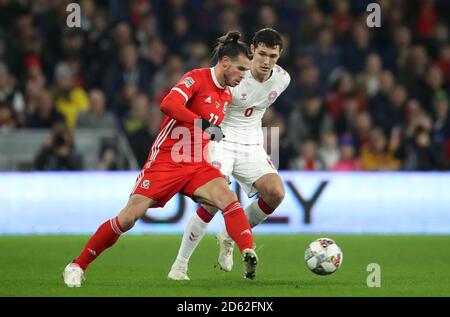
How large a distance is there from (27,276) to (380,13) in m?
10.1

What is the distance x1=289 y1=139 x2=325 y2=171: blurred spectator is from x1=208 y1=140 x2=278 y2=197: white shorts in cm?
521

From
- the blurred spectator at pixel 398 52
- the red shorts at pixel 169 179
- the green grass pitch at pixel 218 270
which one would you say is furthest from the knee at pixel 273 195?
the blurred spectator at pixel 398 52

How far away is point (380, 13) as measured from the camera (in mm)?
17406

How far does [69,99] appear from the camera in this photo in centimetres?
1602

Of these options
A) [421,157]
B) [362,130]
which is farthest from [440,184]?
[362,130]

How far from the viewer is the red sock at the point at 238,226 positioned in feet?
26.4

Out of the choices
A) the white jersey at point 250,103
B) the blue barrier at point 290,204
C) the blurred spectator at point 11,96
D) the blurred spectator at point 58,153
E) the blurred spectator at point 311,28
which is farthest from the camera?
the blurred spectator at point 311,28

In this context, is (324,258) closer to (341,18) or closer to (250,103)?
(250,103)

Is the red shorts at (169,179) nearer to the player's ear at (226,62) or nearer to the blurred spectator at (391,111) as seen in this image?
the player's ear at (226,62)

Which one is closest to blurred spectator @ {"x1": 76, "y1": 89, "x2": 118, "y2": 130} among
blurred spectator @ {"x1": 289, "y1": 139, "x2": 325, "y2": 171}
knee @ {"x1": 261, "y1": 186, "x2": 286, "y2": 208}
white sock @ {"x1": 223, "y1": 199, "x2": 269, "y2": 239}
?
blurred spectator @ {"x1": 289, "y1": 139, "x2": 325, "y2": 171}

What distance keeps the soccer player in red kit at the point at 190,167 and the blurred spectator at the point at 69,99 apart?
7635 mm

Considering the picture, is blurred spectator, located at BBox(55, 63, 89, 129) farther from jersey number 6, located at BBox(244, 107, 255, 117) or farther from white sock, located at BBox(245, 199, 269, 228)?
white sock, located at BBox(245, 199, 269, 228)

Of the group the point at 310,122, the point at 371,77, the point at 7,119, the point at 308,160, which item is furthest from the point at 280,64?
the point at 7,119

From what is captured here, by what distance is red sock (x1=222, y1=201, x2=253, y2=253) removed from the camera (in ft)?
26.4
